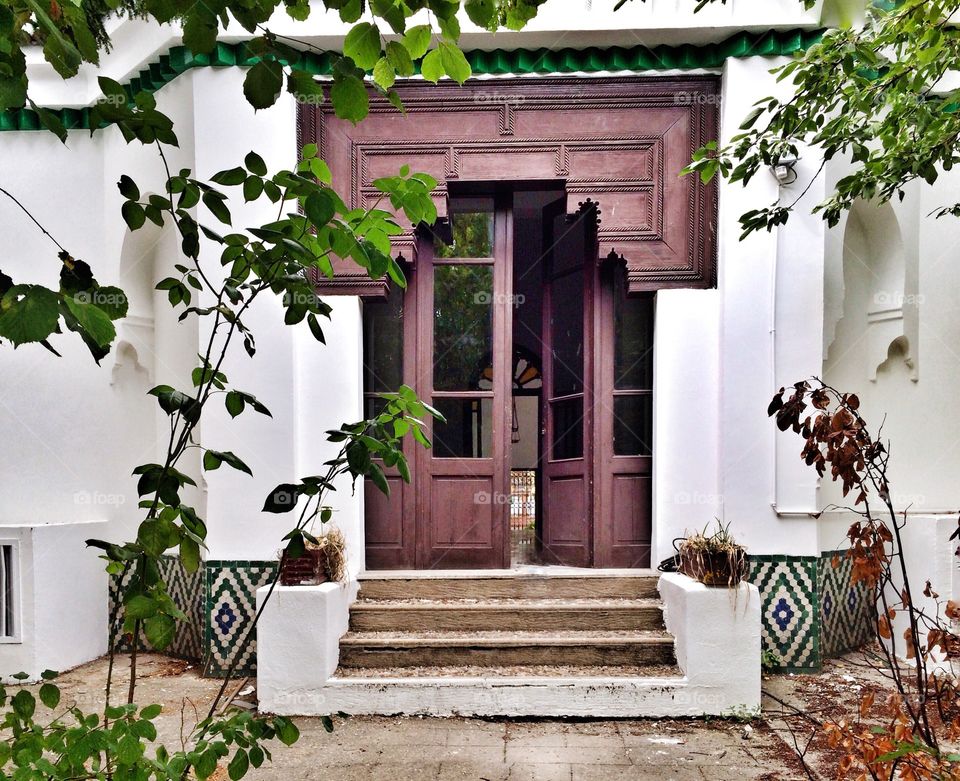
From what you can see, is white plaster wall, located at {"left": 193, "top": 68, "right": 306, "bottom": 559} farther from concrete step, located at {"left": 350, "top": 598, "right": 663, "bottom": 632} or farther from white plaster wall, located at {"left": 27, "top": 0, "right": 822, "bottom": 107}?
concrete step, located at {"left": 350, "top": 598, "right": 663, "bottom": 632}

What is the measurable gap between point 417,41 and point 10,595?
15.8 ft

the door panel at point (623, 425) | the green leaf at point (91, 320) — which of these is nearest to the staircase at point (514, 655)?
the door panel at point (623, 425)

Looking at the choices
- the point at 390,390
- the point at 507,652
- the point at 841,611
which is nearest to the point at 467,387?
the point at 390,390

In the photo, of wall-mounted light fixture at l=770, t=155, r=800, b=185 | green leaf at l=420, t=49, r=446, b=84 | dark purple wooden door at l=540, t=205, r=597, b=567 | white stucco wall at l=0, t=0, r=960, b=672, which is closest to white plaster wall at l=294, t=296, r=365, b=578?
white stucco wall at l=0, t=0, r=960, b=672

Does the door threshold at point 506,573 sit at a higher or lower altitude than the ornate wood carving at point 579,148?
lower

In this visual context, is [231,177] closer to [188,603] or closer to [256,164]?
[256,164]

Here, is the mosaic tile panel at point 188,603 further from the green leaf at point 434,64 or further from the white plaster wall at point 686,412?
the green leaf at point 434,64

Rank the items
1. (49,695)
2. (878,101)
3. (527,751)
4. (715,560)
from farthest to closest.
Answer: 1. (715,560)
2. (527,751)
3. (878,101)
4. (49,695)

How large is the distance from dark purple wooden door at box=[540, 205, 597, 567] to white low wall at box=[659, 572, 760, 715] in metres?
1.08

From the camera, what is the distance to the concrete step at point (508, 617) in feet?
13.6

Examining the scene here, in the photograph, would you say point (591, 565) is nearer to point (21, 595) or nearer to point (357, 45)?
point (21, 595)

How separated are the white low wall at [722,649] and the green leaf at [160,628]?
3.26m

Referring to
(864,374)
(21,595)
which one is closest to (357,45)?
(21,595)

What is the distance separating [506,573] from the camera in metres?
4.56
